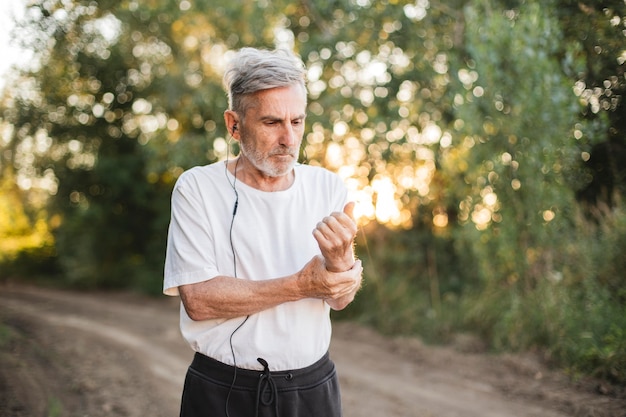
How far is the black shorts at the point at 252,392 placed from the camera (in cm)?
191

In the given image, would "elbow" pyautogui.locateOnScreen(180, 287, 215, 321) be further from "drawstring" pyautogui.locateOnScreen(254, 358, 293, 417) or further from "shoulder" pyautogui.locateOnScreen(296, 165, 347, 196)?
"shoulder" pyautogui.locateOnScreen(296, 165, 347, 196)

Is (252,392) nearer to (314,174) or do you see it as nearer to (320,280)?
(320,280)

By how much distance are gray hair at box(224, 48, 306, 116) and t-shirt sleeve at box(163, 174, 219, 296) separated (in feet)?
1.28

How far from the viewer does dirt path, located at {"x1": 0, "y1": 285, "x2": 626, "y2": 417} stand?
482 centimetres

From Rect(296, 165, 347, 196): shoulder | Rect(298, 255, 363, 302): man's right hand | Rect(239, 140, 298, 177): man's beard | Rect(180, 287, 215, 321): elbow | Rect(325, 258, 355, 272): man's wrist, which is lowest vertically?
Rect(180, 287, 215, 321): elbow

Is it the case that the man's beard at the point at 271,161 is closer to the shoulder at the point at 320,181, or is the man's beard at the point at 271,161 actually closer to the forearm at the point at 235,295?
the shoulder at the point at 320,181

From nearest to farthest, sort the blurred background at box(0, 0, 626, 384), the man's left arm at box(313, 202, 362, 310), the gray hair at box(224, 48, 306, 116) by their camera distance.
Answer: the man's left arm at box(313, 202, 362, 310)
the gray hair at box(224, 48, 306, 116)
the blurred background at box(0, 0, 626, 384)

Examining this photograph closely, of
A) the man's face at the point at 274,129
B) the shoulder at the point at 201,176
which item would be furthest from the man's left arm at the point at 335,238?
the shoulder at the point at 201,176

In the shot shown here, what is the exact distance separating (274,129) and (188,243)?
1.75 ft

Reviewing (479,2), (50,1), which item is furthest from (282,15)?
(50,1)

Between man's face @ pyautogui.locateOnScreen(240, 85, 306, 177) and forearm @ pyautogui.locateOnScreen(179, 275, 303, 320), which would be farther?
man's face @ pyautogui.locateOnScreen(240, 85, 306, 177)

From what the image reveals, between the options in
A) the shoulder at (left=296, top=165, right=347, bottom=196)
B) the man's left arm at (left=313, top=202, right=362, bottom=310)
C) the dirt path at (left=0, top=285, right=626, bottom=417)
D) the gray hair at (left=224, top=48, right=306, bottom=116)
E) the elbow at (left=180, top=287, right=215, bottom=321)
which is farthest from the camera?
the dirt path at (left=0, top=285, right=626, bottom=417)

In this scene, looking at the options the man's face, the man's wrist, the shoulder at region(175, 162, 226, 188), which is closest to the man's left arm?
the man's wrist

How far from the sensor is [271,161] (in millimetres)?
2020
